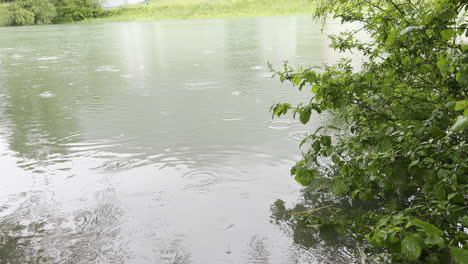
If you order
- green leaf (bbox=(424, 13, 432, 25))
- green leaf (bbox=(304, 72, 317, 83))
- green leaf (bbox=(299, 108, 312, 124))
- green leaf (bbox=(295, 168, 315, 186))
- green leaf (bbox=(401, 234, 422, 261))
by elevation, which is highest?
green leaf (bbox=(424, 13, 432, 25))

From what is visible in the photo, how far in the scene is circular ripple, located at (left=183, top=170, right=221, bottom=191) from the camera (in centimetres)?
330

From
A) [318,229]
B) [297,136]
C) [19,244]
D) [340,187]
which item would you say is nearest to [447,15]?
[340,187]

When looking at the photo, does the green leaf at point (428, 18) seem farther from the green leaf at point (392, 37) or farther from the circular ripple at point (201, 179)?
the circular ripple at point (201, 179)

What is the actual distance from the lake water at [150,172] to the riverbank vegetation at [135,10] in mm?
28875

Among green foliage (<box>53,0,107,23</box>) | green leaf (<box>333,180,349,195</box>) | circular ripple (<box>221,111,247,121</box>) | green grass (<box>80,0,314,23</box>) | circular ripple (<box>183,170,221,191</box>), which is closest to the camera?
green leaf (<box>333,180,349,195</box>)

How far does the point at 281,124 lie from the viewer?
4.75m

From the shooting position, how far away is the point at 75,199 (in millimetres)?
3143

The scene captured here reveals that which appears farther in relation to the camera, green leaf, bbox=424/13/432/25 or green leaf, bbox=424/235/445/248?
green leaf, bbox=424/13/432/25

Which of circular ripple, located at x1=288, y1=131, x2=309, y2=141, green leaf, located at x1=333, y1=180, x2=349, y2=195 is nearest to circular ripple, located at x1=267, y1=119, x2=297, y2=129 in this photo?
circular ripple, located at x1=288, y1=131, x2=309, y2=141

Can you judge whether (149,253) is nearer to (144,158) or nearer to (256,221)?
(256,221)

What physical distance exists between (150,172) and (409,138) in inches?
88.9

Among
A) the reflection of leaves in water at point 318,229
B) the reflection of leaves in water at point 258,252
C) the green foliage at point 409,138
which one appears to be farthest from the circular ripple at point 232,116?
the reflection of leaves in water at point 258,252

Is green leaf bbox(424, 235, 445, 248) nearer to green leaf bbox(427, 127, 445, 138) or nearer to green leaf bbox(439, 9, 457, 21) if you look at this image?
green leaf bbox(427, 127, 445, 138)

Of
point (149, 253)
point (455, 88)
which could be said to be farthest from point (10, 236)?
point (455, 88)
